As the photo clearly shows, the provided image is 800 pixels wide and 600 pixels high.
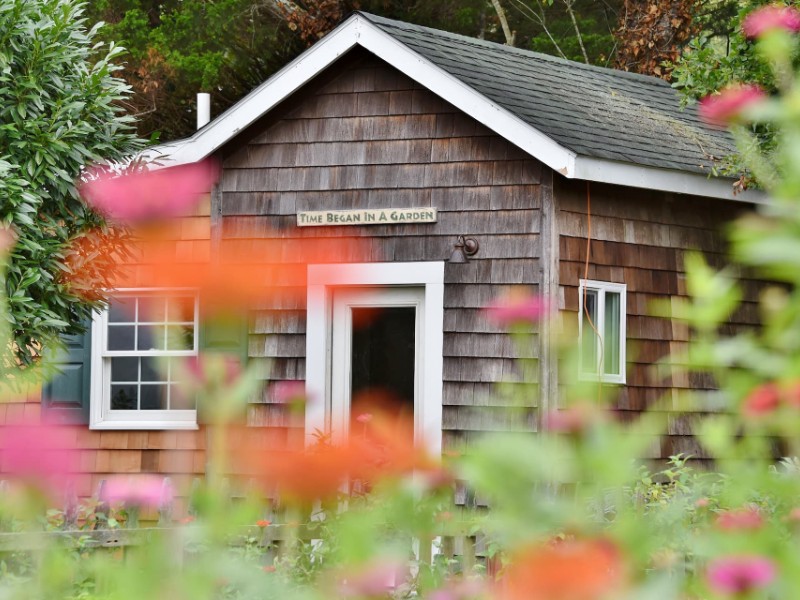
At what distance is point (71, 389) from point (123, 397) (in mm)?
431

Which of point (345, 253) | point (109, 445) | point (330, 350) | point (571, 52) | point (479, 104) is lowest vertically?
point (109, 445)

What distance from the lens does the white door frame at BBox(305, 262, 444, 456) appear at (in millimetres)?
9836

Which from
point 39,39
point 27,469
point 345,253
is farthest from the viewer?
point 345,253

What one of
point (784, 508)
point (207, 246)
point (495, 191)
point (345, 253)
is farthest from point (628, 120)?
point (784, 508)

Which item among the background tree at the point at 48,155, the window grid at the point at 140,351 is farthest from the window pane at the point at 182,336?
the background tree at the point at 48,155

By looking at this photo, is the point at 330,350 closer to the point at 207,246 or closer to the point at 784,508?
the point at 207,246

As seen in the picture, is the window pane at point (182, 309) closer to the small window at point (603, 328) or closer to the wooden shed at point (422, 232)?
the wooden shed at point (422, 232)

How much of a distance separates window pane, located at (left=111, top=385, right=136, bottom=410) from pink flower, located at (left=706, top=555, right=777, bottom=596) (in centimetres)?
1003

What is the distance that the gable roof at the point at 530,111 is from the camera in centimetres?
960

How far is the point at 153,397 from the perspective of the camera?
441 inches

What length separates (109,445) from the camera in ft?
36.2

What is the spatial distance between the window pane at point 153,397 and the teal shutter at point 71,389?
1.44 ft

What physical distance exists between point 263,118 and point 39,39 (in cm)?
195

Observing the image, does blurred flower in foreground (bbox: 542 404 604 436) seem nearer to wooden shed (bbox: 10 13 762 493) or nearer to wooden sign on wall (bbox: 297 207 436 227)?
wooden shed (bbox: 10 13 762 493)
